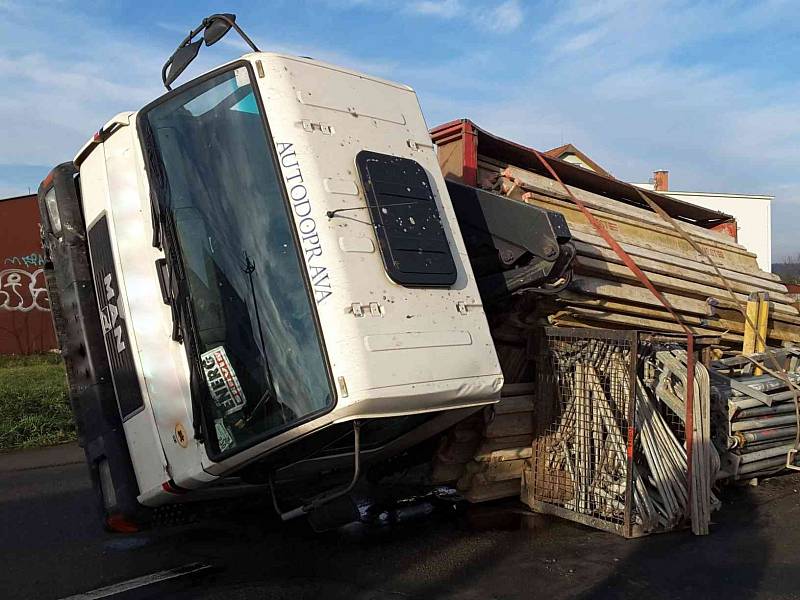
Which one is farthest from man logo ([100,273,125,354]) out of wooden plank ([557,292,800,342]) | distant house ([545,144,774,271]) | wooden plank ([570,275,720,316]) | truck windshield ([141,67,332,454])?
distant house ([545,144,774,271])

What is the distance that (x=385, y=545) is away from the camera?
4734mm

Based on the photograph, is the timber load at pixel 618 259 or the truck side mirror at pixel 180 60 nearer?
the truck side mirror at pixel 180 60

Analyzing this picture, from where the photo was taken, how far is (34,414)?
8500mm

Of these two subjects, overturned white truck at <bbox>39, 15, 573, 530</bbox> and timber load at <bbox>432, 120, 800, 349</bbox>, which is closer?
overturned white truck at <bbox>39, 15, 573, 530</bbox>

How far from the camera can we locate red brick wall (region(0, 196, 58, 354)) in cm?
1441

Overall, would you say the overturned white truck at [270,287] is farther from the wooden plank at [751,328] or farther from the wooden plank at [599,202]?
the wooden plank at [751,328]

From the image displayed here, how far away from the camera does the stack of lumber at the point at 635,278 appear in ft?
17.4

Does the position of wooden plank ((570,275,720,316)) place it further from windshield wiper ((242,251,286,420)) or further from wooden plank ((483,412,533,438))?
windshield wiper ((242,251,286,420))

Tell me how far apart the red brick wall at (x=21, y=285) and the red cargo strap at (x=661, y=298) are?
11702 millimetres

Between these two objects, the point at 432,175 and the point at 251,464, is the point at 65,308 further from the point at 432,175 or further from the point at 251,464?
the point at 432,175

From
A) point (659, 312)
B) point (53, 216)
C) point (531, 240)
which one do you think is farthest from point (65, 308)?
point (659, 312)

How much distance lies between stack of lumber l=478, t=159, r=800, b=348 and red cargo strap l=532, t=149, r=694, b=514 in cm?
6

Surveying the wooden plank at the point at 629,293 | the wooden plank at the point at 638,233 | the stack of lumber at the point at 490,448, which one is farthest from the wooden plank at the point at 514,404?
the wooden plank at the point at 638,233

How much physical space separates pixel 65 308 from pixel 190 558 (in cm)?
168
